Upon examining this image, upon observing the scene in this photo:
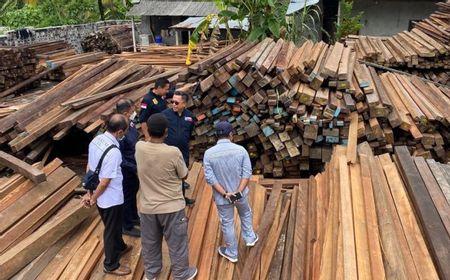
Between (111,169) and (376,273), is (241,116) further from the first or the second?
(376,273)

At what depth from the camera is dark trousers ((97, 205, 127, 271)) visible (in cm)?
407

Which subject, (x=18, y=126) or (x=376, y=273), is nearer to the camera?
(x=376, y=273)

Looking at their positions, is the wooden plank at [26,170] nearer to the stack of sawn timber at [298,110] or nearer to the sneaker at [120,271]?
the sneaker at [120,271]

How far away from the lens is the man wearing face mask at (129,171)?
448 centimetres

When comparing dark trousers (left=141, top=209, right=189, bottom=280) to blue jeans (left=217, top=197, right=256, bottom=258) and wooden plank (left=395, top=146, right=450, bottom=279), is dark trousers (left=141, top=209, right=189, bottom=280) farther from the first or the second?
wooden plank (left=395, top=146, right=450, bottom=279)

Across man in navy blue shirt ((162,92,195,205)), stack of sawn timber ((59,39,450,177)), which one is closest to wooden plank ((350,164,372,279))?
stack of sawn timber ((59,39,450,177))

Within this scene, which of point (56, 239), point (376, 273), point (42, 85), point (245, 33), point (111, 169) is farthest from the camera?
point (42, 85)

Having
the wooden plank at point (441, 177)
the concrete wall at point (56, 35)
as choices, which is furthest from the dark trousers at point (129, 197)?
the concrete wall at point (56, 35)

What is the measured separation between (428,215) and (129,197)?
130 inches

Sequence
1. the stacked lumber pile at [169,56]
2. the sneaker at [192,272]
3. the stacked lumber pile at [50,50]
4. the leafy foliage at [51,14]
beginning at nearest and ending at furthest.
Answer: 1. the sneaker at [192,272]
2. the stacked lumber pile at [169,56]
3. the stacked lumber pile at [50,50]
4. the leafy foliage at [51,14]

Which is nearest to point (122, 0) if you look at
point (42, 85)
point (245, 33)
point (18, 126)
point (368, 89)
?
point (42, 85)

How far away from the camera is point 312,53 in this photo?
8117 millimetres

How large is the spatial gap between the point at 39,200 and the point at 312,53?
567 centimetres

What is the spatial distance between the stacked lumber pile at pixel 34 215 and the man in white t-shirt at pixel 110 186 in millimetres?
916
